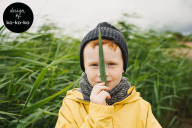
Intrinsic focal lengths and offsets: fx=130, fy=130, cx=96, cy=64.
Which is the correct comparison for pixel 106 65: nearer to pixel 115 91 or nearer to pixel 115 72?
pixel 115 72

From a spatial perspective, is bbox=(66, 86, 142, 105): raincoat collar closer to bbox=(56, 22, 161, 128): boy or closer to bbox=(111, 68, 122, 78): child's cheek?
bbox=(56, 22, 161, 128): boy

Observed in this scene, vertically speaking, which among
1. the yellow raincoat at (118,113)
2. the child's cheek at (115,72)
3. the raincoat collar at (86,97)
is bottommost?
the yellow raincoat at (118,113)

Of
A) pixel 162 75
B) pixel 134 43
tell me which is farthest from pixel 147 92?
pixel 134 43

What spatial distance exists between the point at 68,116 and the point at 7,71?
2.90 ft

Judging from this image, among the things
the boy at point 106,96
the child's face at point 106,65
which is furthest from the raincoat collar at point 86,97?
the child's face at point 106,65

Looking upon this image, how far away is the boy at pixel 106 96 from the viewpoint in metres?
0.79

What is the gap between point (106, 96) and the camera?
0.76 meters

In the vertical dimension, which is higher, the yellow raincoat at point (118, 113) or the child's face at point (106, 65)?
the child's face at point (106, 65)

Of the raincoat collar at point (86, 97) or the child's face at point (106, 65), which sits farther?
the raincoat collar at point (86, 97)

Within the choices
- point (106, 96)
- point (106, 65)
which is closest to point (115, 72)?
point (106, 65)

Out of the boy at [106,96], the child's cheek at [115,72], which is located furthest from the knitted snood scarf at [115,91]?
the child's cheek at [115,72]

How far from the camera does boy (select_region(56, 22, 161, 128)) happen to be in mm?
795

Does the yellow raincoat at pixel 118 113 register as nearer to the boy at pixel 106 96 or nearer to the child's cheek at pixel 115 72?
the boy at pixel 106 96

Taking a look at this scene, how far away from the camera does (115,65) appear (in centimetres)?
87
